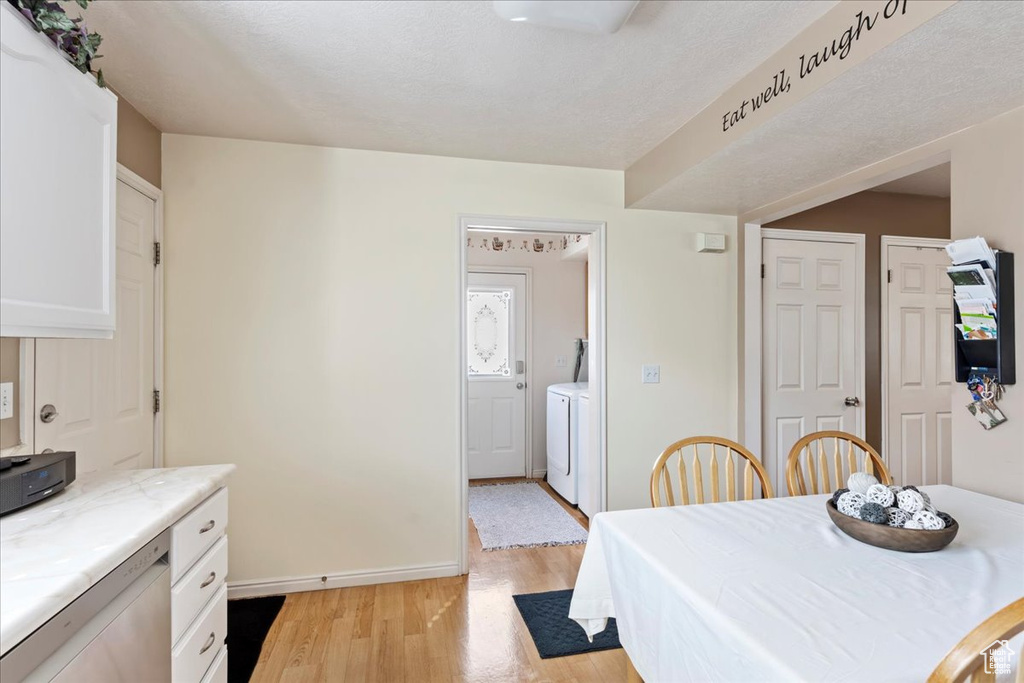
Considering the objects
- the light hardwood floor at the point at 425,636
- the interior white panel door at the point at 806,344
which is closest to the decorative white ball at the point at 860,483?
the light hardwood floor at the point at 425,636

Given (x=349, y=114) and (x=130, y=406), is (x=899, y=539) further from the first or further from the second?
(x=130, y=406)

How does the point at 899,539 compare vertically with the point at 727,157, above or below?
below

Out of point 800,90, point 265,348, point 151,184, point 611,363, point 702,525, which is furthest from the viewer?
Answer: point 611,363

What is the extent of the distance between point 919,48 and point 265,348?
287 cm

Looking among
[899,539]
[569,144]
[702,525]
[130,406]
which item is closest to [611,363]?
[569,144]

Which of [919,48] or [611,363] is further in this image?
[611,363]

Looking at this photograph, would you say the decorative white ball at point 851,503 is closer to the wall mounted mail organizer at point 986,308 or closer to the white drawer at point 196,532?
the wall mounted mail organizer at point 986,308

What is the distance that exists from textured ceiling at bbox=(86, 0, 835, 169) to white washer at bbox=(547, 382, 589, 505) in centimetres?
211

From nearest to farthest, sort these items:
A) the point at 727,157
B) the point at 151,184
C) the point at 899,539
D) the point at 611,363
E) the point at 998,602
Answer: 1. the point at 998,602
2. the point at 899,539
3. the point at 727,157
4. the point at 151,184
5. the point at 611,363

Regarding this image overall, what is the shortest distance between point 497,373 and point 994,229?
364 cm

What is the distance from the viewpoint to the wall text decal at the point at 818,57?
4.68ft

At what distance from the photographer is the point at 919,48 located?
1433 millimetres

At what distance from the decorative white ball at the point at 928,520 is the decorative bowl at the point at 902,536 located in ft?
0.04

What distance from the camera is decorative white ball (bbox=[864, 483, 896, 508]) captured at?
1.42m
